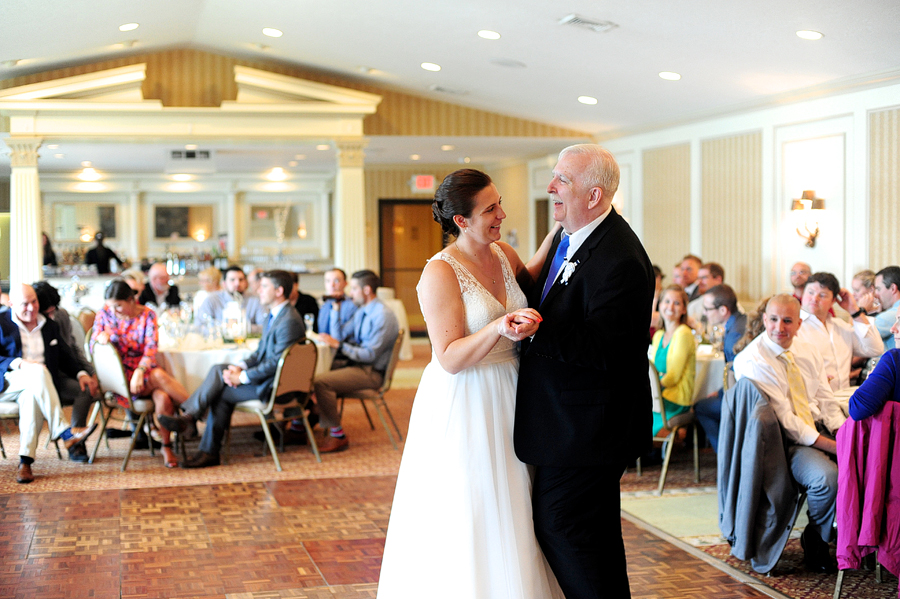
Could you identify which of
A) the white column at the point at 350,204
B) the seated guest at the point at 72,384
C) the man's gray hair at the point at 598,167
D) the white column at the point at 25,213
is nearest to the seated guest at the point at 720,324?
the man's gray hair at the point at 598,167

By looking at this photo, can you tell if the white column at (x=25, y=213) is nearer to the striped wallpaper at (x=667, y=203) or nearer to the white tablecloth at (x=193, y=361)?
the white tablecloth at (x=193, y=361)

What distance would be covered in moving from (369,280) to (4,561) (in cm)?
354

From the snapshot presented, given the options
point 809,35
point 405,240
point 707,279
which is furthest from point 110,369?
point 405,240

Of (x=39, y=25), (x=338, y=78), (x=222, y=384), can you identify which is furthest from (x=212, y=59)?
(x=222, y=384)

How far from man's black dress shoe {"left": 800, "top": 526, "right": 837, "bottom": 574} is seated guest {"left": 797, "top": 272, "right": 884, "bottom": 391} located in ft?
4.70

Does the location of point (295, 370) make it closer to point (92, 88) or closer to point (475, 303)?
point (475, 303)

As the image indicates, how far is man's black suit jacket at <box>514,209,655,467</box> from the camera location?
2406 mm

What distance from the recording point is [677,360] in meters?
5.58

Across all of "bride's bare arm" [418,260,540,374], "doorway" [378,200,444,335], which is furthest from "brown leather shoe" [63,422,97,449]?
"doorway" [378,200,444,335]

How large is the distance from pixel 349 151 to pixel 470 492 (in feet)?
29.7

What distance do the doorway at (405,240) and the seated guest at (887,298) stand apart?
1148cm

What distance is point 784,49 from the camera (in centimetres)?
732

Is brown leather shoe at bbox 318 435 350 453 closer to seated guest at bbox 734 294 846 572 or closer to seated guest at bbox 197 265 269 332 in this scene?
seated guest at bbox 197 265 269 332

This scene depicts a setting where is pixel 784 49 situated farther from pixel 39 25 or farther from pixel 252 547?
pixel 39 25
